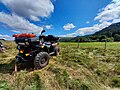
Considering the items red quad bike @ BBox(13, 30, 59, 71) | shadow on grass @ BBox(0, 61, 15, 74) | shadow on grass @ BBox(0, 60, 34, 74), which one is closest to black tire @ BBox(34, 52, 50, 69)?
red quad bike @ BBox(13, 30, 59, 71)

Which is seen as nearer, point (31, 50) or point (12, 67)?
point (31, 50)

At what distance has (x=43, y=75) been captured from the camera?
13.9 ft

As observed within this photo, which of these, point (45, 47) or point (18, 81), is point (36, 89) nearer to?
point (18, 81)

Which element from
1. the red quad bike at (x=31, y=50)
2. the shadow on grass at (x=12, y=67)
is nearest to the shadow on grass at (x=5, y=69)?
the shadow on grass at (x=12, y=67)

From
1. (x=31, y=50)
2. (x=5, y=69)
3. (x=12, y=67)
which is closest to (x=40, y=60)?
(x=31, y=50)

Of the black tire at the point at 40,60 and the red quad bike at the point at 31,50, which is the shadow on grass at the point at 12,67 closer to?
the red quad bike at the point at 31,50

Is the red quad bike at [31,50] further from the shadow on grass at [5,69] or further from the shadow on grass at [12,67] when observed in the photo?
the shadow on grass at [5,69]

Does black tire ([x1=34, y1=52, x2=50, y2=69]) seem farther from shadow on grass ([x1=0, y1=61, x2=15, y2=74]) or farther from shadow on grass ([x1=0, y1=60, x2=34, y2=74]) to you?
shadow on grass ([x1=0, y1=61, x2=15, y2=74])

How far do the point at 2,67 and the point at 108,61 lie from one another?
16.0 feet

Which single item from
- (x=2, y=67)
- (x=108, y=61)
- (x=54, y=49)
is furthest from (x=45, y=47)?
(x=108, y=61)

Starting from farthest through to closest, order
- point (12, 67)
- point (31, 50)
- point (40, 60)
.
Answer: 1. point (12, 67)
2. point (31, 50)
3. point (40, 60)

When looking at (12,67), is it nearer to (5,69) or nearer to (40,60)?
(5,69)

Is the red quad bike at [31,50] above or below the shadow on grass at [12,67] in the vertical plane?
above

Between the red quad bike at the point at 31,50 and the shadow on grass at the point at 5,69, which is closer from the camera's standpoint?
the red quad bike at the point at 31,50
